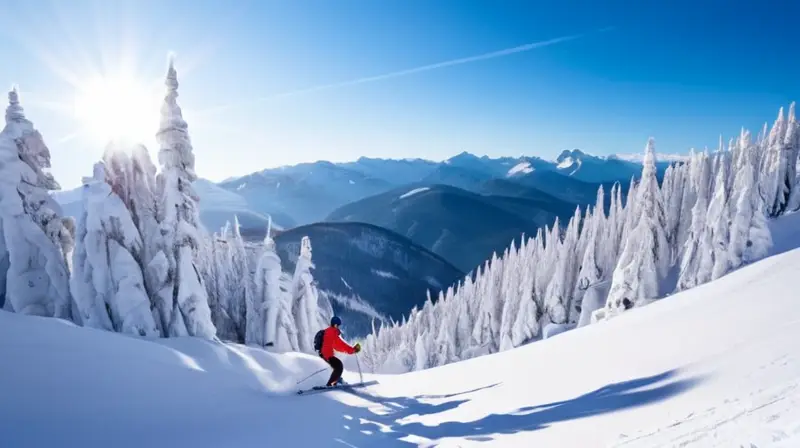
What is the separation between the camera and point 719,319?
8.26 m

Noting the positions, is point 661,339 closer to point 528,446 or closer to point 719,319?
point 719,319

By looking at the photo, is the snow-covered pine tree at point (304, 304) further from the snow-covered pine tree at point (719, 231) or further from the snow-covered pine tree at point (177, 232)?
the snow-covered pine tree at point (719, 231)

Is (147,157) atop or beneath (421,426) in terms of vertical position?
atop

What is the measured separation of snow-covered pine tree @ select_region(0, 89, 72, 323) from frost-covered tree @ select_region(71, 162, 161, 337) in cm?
99

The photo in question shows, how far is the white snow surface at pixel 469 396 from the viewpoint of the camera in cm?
417

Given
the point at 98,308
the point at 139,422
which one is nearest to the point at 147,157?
the point at 98,308

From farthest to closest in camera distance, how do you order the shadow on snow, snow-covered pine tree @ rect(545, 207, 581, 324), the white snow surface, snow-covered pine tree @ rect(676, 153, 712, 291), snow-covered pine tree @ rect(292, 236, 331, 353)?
1. snow-covered pine tree @ rect(545, 207, 581, 324)
2. snow-covered pine tree @ rect(676, 153, 712, 291)
3. snow-covered pine tree @ rect(292, 236, 331, 353)
4. the shadow on snow
5. the white snow surface

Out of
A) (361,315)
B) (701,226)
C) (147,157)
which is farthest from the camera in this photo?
(361,315)

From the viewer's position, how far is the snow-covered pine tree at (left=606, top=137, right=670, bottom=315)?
95.7 feet

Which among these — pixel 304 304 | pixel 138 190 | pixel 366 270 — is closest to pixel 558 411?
pixel 138 190

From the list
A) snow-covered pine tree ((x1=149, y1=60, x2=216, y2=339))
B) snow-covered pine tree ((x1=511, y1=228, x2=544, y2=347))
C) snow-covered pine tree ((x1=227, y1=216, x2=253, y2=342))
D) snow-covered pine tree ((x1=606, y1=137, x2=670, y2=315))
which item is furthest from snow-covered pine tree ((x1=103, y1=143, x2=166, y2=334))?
snow-covered pine tree ((x1=511, y1=228, x2=544, y2=347))

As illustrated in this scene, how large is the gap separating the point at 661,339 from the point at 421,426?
18.4 feet

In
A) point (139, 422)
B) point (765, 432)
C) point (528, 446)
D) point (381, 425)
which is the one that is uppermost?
point (765, 432)

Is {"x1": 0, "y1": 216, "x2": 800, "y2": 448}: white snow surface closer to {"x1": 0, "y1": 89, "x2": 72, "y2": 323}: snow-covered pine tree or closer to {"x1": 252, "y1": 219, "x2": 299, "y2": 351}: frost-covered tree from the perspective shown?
{"x1": 0, "y1": 89, "x2": 72, "y2": 323}: snow-covered pine tree
